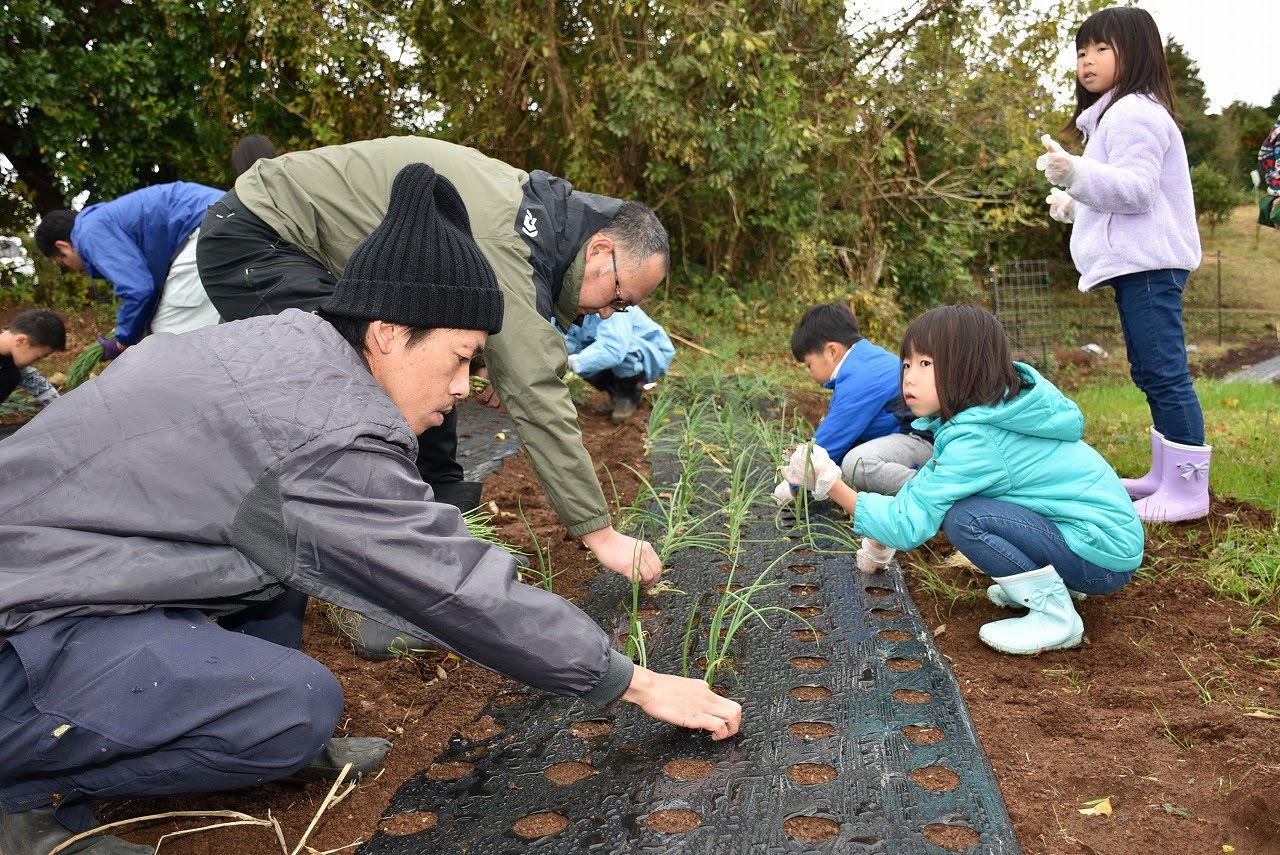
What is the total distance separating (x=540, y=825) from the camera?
1.57m

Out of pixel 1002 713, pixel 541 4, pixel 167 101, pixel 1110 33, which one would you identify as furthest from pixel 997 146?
pixel 1002 713

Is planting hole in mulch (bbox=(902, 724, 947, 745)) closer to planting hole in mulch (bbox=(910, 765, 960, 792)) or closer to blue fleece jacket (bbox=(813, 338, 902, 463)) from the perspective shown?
planting hole in mulch (bbox=(910, 765, 960, 792))

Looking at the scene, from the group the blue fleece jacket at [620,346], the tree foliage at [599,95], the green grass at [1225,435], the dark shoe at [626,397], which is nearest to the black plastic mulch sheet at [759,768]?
the green grass at [1225,435]

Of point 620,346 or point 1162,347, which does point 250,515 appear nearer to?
point 1162,347

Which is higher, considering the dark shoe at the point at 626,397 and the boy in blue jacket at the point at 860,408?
the boy in blue jacket at the point at 860,408

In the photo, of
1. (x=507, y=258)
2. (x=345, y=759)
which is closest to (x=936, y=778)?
(x=345, y=759)

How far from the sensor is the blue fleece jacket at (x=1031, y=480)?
218 cm

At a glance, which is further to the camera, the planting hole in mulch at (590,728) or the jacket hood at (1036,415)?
the jacket hood at (1036,415)

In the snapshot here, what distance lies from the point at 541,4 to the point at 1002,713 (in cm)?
623

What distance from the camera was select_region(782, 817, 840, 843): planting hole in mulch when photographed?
1.48m

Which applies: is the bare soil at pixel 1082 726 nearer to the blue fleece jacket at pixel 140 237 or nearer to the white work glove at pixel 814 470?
the white work glove at pixel 814 470

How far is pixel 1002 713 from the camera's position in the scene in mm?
1917

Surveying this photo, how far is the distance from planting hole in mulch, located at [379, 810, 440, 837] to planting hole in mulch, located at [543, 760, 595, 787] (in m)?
0.22

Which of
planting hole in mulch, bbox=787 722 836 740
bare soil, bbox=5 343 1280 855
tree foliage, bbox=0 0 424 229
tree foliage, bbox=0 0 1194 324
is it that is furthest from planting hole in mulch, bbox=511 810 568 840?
tree foliage, bbox=0 0 424 229
